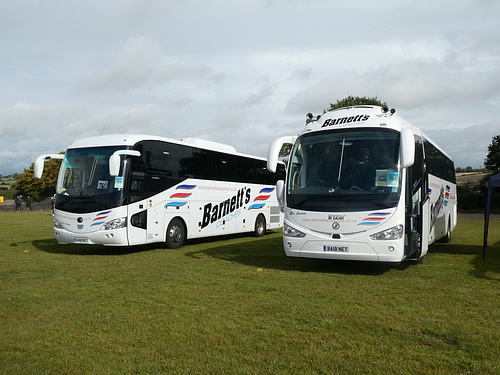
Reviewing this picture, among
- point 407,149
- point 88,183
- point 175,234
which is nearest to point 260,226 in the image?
point 175,234

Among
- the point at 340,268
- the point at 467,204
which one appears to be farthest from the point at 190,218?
the point at 467,204

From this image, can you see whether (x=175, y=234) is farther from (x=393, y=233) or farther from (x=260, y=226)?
(x=393, y=233)

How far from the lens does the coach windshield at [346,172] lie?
31.7 feet

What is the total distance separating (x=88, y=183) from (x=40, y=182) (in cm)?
6616

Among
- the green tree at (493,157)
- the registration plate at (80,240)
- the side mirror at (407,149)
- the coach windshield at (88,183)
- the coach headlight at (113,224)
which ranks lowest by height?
the registration plate at (80,240)

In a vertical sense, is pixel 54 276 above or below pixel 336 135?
below

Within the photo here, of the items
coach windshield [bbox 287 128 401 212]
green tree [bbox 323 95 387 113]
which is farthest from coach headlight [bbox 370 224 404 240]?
green tree [bbox 323 95 387 113]

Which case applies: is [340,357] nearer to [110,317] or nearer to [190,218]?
[110,317]

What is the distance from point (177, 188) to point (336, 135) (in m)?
6.40

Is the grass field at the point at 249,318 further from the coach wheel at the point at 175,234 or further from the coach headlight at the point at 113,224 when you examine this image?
the coach wheel at the point at 175,234

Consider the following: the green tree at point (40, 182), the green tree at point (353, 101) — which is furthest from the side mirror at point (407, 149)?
the green tree at point (40, 182)

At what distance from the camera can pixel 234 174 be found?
60.1 feet

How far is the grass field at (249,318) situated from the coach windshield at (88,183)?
208 centimetres

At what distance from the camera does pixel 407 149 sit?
9.34 metres
